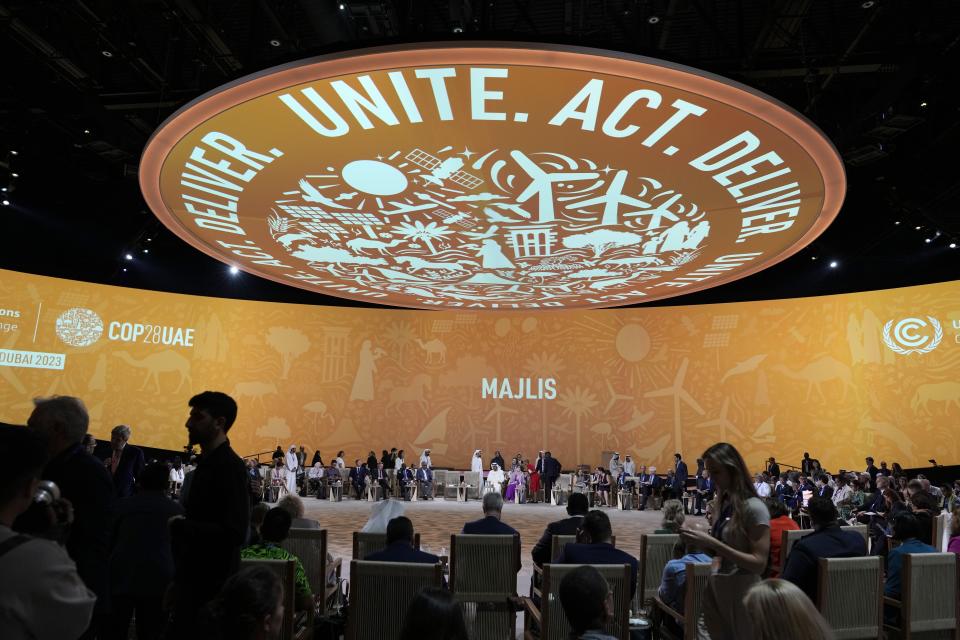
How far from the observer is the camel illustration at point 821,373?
16.0 metres

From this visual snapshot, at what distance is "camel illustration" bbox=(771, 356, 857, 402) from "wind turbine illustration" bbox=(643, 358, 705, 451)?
2.34m

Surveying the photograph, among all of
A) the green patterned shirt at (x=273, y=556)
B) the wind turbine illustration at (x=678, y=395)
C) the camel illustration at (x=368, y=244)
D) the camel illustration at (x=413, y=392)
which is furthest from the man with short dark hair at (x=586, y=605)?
the camel illustration at (x=413, y=392)

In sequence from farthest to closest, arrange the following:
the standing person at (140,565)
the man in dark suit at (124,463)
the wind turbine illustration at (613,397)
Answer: the wind turbine illustration at (613,397) < the man in dark suit at (124,463) < the standing person at (140,565)

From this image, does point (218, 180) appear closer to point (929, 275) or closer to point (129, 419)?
point (129, 419)

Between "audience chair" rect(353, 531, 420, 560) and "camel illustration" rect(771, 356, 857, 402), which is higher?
"camel illustration" rect(771, 356, 857, 402)

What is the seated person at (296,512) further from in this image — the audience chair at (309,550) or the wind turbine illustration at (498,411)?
the wind turbine illustration at (498,411)

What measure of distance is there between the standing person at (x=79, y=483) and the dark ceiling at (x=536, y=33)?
185 inches

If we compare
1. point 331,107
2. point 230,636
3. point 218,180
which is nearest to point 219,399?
point 230,636

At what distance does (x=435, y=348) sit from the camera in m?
19.0

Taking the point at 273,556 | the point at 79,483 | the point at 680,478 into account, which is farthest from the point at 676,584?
the point at 680,478

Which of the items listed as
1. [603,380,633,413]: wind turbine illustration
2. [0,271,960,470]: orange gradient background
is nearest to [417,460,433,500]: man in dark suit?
[0,271,960,470]: orange gradient background

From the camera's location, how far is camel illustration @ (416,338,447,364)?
1897 cm

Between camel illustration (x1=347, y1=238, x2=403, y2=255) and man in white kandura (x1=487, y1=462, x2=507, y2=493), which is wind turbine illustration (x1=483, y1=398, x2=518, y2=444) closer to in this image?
man in white kandura (x1=487, y1=462, x2=507, y2=493)

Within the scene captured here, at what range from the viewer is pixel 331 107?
188 inches
